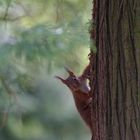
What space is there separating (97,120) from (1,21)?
2.02 ft

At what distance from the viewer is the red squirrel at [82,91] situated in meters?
2.22

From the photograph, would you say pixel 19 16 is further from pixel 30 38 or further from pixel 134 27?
pixel 30 38

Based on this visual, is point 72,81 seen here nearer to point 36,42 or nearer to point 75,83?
point 75,83

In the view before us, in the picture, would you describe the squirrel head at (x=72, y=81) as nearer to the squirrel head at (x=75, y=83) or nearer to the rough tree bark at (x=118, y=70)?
the squirrel head at (x=75, y=83)

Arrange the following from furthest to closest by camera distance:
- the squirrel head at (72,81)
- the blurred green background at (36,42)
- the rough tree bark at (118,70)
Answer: the squirrel head at (72,81) < the rough tree bark at (118,70) < the blurred green background at (36,42)

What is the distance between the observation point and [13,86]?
1662mm

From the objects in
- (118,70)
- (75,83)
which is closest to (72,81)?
(75,83)

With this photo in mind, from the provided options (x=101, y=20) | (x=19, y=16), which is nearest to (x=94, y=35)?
(x=101, y=20)

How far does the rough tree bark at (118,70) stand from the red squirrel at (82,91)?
0.37 feet

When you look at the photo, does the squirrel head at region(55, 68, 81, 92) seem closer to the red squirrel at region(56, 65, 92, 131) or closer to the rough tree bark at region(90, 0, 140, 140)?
the red squirrel at region(56, 65, 92, 131)

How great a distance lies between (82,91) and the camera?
7.37ft

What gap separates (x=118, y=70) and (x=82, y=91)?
24cm

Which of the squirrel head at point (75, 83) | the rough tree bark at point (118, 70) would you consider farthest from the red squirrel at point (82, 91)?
the rough tree bark at point (118, 70)

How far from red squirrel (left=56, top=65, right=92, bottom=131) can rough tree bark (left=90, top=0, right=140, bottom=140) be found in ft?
0.37
